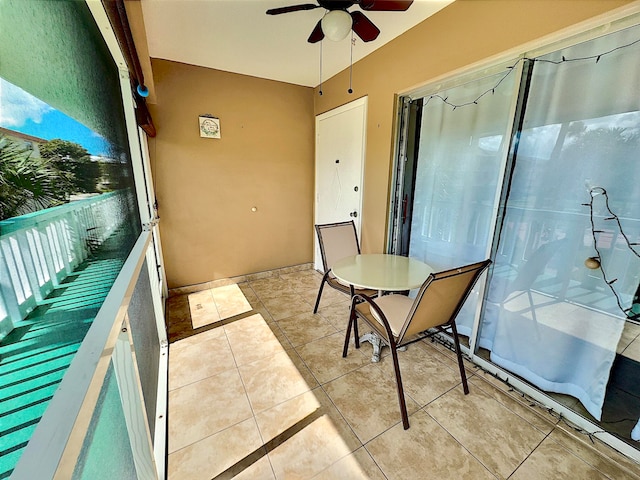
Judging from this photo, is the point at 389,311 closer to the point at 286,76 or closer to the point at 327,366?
the point at 327,366

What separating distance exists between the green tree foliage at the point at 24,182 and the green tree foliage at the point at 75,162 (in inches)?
0.9

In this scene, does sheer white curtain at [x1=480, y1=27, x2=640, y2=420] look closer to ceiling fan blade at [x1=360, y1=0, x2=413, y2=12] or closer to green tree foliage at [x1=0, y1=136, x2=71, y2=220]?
ceiling fan blade at [x1=360, y1=0, x2=413, y2=12]

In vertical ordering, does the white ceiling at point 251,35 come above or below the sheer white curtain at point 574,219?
above

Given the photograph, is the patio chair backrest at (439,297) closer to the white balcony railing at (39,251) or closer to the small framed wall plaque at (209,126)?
the white balcony railing at (39,251)

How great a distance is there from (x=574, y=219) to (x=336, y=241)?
1.75m

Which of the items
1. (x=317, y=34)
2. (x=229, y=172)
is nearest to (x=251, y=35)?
(x=317, y=34)

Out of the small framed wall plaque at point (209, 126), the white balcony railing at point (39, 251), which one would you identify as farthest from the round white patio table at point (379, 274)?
the small framed wall plaque at point (209, 126)

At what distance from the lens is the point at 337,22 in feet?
4.83

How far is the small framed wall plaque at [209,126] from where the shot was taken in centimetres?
291

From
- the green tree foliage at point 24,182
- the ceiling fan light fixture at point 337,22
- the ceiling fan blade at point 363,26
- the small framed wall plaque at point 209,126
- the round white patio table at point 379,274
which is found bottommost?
the round white patio table at point 379,274

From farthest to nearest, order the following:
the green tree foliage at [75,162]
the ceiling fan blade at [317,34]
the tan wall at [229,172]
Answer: the tan wall at [229,172]
the ceiling fan blade at [317,34]
the green tree foliage at [75,162]

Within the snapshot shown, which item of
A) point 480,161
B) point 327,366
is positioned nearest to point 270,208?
point 327,366

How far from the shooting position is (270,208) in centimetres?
356

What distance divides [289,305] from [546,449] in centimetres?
222
